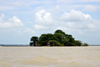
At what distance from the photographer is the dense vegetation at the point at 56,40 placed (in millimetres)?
66688

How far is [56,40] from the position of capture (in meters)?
67.2

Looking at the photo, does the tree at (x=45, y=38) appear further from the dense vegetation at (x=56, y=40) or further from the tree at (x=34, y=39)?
the tree at (x=34, y=39)

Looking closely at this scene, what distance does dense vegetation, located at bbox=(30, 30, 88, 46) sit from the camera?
219 ft

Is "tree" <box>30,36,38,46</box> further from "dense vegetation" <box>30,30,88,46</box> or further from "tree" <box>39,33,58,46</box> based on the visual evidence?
"tree" <box>39,33,58,46</box>
